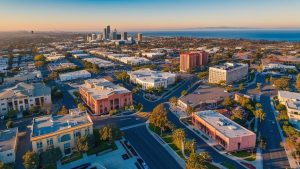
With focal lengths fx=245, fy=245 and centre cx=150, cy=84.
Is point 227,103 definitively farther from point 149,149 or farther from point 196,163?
point 196,163

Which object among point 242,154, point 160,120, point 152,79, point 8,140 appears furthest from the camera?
point 152,79

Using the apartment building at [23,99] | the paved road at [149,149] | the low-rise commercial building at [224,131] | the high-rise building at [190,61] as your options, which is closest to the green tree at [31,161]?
the paved road at [149,149]

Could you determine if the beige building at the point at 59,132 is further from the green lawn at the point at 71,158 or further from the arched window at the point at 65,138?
the green lawn at the point at 71,158

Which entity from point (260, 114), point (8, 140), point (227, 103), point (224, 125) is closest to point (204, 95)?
point (227, 103)

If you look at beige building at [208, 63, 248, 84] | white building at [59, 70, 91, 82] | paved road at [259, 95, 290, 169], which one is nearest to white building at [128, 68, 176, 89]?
beige building at [208, 63, 248, 84]

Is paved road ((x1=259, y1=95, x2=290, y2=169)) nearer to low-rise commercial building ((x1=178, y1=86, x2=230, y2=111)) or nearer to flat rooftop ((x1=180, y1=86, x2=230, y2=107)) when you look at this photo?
low-rise commercial building ((x1=178, y1=86, x2=230, y2=111))
